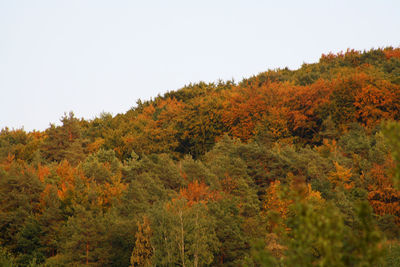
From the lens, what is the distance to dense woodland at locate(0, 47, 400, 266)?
39.3 ft

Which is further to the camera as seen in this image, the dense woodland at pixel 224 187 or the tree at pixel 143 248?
the tree at pixel 143 248

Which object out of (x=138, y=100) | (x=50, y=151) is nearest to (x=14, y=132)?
(x=50, y=151)

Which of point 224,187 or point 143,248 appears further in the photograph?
point 224,187

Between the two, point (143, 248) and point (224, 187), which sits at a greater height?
point (224, 187)

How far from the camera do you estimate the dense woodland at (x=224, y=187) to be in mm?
11974

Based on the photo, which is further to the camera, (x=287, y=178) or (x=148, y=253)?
(x=287, y=178)

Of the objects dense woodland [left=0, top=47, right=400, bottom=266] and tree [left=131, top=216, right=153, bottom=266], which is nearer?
dense woodland [left=0, top=47, right=400, bottom=266]

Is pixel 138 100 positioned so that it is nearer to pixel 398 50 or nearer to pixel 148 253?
pixel 398 50

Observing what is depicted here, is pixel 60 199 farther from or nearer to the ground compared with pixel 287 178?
farther from the ground

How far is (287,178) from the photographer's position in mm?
34906

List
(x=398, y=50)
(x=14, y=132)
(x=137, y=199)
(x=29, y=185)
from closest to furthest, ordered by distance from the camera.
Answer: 1. (x=137, y=199)
2. (x=29, y=185)
3. (x=14, y=132)
4. (x=398, y=50)

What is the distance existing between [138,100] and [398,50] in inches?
1885

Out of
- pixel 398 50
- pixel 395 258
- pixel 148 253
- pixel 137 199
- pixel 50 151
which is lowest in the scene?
pixel 395 258

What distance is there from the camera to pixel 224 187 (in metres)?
32.7
